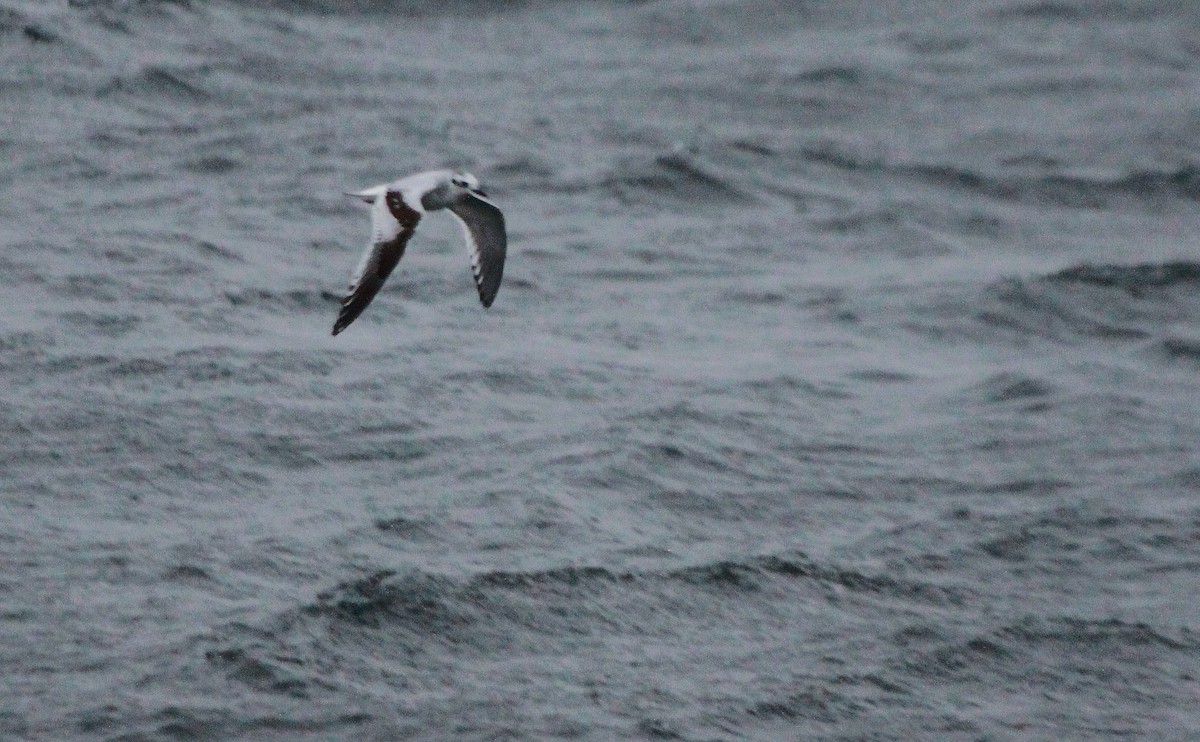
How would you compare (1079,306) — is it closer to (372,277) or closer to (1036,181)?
(1036,181)

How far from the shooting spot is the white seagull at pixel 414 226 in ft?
30.8

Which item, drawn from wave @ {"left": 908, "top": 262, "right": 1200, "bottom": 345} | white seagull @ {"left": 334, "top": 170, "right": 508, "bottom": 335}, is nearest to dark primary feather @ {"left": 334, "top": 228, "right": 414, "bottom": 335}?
white seagull @ {"left": 334, "top": 170, "right": 508, "bottom": 335}

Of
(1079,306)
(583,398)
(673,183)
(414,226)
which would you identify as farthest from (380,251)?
(673,183)

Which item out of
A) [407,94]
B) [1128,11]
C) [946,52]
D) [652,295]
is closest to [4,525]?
[652,295]

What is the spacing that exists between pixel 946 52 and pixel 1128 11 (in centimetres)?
355

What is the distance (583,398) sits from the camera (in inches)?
533

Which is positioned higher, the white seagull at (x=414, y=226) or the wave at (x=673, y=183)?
the white seagull at (x=414, y=226)

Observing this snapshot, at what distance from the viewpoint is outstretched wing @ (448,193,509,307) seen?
10.1 m

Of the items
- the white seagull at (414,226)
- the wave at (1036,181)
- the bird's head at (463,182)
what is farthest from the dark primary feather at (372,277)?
the wave at (1036,181)

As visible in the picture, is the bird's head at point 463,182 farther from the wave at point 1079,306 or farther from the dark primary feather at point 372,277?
the wave at point 1079,306

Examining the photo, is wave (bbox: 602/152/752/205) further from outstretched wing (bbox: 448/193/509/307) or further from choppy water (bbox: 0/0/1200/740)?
outstretched wing (bbox: 448/193/509/307)

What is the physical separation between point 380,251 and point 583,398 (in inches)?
166

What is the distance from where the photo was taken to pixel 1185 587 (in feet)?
38.1

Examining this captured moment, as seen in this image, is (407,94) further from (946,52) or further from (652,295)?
(946,52)
